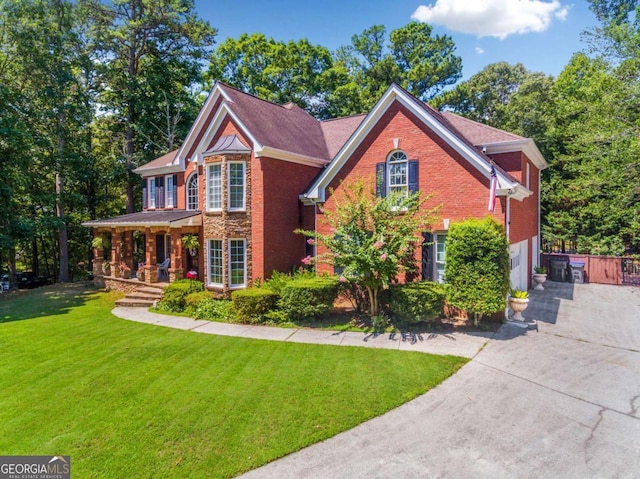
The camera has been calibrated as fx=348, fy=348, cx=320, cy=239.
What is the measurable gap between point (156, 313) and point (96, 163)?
18.7 metres

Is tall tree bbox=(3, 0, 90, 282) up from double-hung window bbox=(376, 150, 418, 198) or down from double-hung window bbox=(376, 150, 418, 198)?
up

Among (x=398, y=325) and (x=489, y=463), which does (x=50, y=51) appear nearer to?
(x=398, y=325)

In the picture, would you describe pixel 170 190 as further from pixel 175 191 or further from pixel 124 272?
pixel 124 272

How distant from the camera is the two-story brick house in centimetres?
1232

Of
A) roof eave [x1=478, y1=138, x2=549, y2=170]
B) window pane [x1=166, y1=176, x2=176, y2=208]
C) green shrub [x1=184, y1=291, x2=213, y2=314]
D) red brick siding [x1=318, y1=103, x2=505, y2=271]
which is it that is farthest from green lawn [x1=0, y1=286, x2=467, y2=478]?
window pane [x1=166, y1=176, x2=176, y2=208]

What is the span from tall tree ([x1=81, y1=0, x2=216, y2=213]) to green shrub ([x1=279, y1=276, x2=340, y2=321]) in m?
19.5

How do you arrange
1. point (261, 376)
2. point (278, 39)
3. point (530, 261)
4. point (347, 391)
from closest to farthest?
point (347, 391) → point (261, 376) → point (530, 261) → point (278, 39)

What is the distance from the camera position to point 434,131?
12461 mm

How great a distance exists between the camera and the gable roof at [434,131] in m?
11.4

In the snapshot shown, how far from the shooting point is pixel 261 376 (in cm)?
793

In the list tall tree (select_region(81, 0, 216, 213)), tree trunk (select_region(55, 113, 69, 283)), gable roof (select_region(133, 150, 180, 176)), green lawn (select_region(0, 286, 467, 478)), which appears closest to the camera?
green lawn (select_region(0, 286, 467, 478))

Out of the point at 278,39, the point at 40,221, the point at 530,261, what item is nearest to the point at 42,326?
the point at 40,221

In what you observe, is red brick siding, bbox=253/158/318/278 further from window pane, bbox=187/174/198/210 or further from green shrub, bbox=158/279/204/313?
window pane, bbox=187/174/198/210

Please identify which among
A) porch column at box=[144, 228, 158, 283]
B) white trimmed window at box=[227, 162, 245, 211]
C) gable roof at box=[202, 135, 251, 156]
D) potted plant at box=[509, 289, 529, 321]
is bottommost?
potted plant at box=[509, 289, 529, 321]
